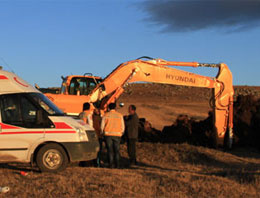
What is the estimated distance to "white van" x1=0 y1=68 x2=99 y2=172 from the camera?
10.5 meters

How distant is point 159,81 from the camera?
1652 cm

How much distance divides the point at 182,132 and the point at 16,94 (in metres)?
9.34

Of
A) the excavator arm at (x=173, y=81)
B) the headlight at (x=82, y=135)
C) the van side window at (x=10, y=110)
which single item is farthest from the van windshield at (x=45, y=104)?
the excavator arm at (x=173, y=81)

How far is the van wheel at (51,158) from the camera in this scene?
34.3ft

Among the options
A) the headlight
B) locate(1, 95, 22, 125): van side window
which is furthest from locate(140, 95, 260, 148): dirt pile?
locate(1, 95, 22, 125): van side window

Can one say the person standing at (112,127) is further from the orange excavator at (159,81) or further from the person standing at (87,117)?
the orange excavator at (159,81)

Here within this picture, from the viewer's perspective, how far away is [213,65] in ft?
54.7

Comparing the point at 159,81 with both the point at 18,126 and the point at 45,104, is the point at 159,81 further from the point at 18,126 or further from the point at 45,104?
the point at 18,126

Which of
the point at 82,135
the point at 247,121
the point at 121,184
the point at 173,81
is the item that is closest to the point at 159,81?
the point at 173,81

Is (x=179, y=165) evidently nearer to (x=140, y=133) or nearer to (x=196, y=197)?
(x=140, y=133)

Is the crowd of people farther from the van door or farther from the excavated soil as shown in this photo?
the van door

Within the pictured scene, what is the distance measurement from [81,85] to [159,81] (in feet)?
9.89

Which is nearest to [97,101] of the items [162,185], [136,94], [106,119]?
[106,119]

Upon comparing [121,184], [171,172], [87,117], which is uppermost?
[87,117]
